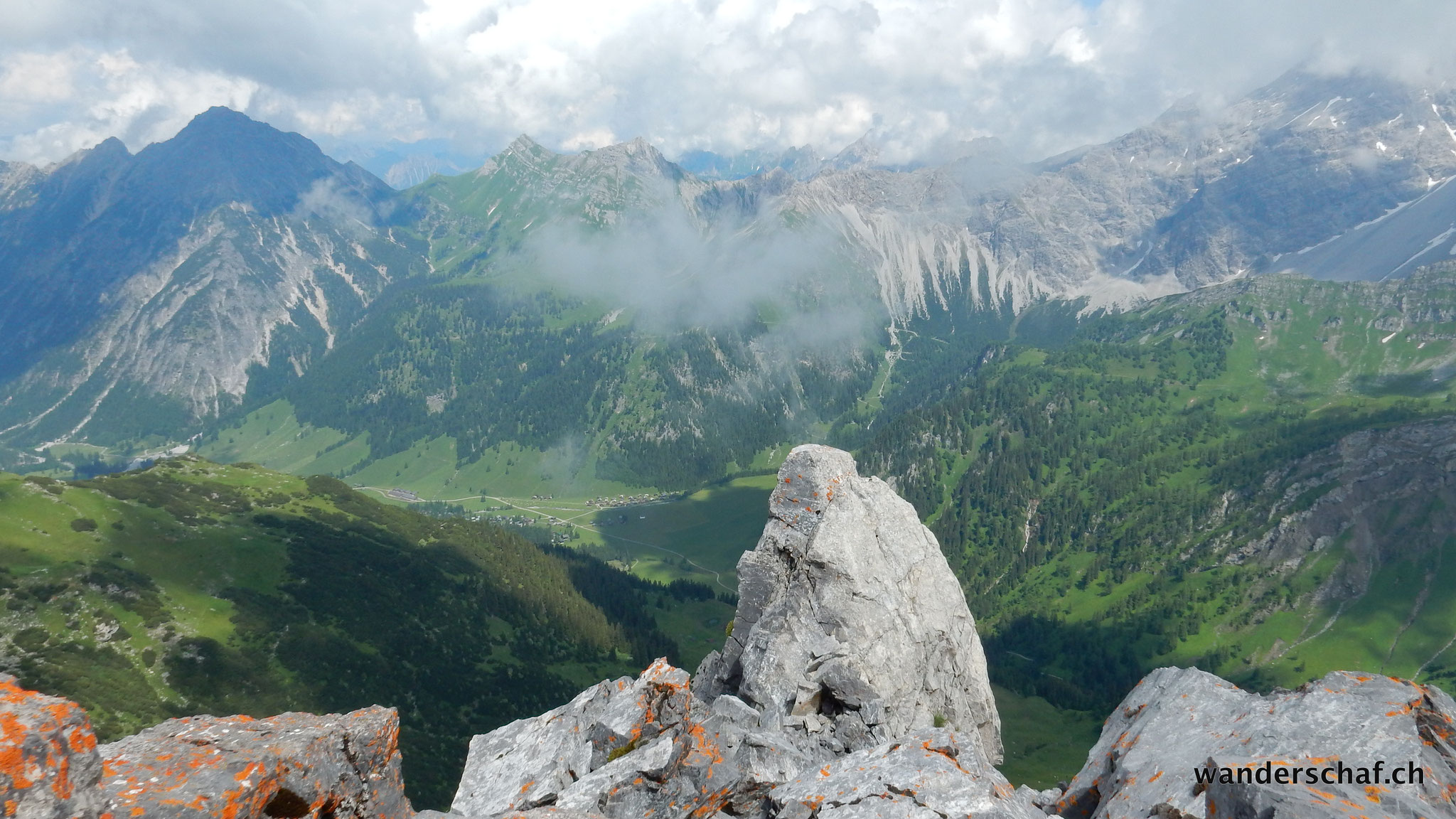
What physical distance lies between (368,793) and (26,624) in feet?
450

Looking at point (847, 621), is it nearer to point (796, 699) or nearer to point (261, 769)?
point (796, 699)

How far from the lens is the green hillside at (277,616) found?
10981 centimetres

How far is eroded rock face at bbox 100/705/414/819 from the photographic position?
13469 millimetres

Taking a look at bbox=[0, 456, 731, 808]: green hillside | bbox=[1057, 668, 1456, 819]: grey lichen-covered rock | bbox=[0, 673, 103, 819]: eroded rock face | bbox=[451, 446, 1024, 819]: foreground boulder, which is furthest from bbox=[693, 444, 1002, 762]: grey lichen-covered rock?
bbox=[0, 456, 731, 808]: green hillside

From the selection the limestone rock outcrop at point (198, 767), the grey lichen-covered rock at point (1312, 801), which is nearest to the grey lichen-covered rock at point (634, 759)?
the limestone rock outcrop at point (198, 767)

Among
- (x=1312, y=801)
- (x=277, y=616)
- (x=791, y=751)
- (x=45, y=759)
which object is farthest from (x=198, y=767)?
(x=277, y=616)

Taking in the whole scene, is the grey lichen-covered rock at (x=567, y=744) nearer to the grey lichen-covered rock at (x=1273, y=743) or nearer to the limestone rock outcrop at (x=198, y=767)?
the limestone rock outcrop at (x=198, y=767)

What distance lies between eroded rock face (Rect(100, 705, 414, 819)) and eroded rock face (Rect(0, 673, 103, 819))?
3.29 feet

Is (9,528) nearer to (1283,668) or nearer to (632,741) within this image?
Answer: (632,741)

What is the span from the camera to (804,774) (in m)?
22.1

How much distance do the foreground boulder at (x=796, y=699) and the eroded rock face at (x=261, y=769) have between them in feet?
17.9

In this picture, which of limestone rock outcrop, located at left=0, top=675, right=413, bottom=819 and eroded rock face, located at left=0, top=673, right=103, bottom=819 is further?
limestone rock outcrop, located at left=0, top=675, right=413, bottom=819

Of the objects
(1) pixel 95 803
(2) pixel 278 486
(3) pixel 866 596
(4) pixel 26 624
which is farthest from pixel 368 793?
(2) pixel 278 486

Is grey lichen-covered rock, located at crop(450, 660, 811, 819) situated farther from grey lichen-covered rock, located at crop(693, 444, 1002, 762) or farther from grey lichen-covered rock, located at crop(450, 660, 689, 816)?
grey lichen-covered rock, located at crop(693, 444, 1002, 762)
